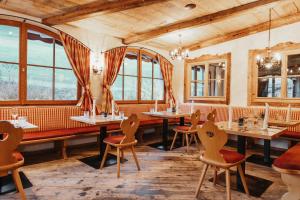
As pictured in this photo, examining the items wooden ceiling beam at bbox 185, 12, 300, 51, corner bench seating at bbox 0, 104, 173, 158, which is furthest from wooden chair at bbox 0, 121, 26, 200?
wooden ceiling beam at bbox 185, 12, 300, 51

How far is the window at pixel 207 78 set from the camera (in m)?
5.71

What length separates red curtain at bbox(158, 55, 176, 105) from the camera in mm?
6262

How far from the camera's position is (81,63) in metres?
4.47

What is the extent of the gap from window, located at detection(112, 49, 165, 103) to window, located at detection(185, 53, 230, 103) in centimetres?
88

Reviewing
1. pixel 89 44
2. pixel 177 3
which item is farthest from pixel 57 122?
pixel 177 3

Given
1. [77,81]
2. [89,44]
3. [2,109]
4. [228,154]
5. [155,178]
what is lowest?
[155,178]

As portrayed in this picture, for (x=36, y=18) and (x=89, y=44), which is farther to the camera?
(x=89, y=44)

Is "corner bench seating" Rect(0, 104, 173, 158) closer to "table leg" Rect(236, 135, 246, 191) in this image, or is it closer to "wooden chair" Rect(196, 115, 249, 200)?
"wooden chair" Rect(196, 115, 249, 200)

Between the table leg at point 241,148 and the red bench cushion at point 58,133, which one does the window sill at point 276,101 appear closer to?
the table leg at point 241,148

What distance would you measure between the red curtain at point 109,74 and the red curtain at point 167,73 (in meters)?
1.54

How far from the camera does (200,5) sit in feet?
12.5

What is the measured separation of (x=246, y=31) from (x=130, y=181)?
14.4 feet

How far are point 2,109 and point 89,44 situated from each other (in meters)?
2.09

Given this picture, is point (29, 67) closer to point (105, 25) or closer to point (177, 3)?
point (105, 25)
